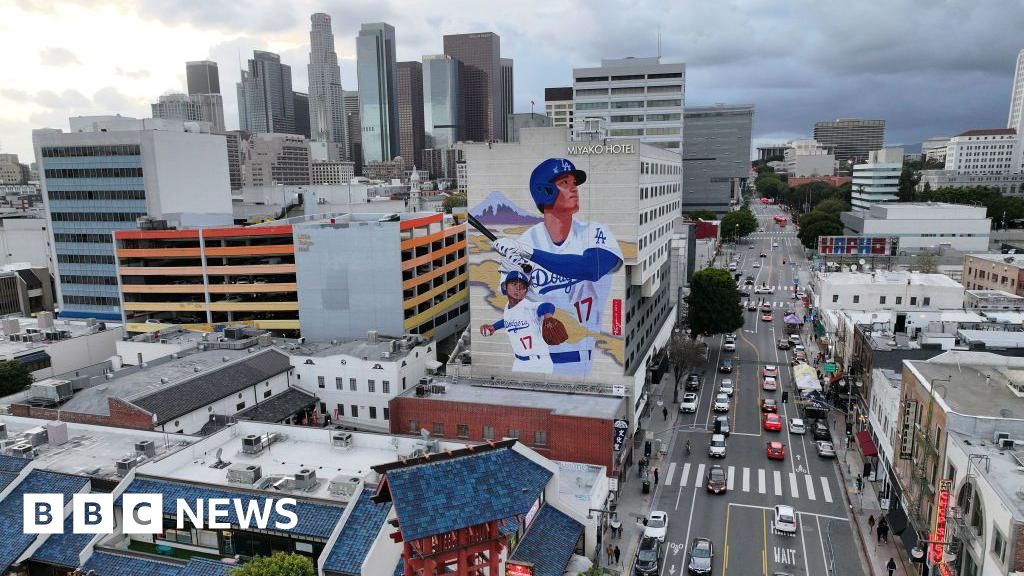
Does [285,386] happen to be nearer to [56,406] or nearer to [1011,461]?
[56,406]

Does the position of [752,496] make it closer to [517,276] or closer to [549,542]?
[549,542]

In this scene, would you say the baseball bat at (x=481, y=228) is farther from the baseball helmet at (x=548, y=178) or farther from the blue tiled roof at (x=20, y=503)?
the blue tiled roof at (x=20, y=503)

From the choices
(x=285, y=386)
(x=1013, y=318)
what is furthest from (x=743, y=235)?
(x=285, y=386)

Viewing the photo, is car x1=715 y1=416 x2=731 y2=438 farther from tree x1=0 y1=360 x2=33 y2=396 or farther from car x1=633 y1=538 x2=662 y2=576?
tree x1=0 y1=360 x2=33 y2=396

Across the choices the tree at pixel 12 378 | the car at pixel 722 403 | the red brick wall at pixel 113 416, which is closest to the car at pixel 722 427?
the car at pixel 722 403

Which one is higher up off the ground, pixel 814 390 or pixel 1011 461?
pixel 1011 461

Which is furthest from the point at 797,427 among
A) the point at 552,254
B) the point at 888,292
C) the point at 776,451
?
Answer: the point at 888,292
